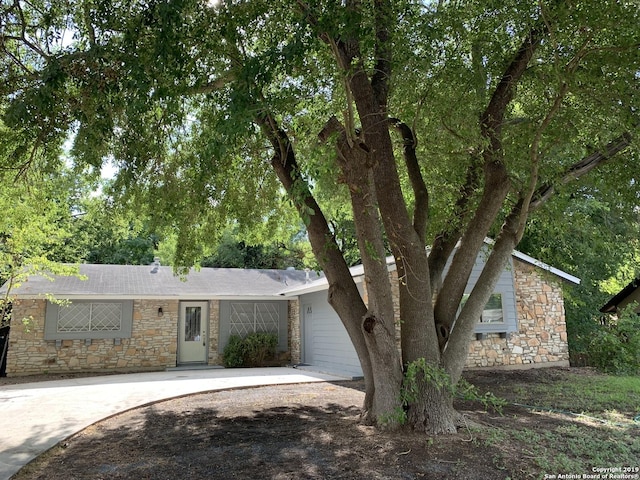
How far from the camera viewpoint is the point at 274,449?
498 cm

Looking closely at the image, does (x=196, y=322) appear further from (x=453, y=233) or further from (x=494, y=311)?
(x=453, y=233)

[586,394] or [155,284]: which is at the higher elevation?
[155,284]

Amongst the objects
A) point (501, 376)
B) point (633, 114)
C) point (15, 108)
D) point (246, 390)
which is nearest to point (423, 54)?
point (633, 114)

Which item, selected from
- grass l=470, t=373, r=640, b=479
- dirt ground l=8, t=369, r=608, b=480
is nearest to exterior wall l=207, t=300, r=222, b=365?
dirt ground l=8, t=369, r=608, b=480

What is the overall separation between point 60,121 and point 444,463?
5.73 meters

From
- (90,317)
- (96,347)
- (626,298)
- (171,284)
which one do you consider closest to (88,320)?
(90,317)

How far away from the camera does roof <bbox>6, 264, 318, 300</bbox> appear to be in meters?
12.8

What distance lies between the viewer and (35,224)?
10.2 m

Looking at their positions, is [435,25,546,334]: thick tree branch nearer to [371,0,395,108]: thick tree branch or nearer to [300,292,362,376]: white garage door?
[371,0,395,108]: thick tree branch

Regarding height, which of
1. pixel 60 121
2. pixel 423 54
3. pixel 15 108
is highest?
pixel 423 54

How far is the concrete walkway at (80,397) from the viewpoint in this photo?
5402 mm

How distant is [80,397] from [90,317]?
17.4ft

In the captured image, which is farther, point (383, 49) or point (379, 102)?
point (379, 102)

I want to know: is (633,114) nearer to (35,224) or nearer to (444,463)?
(444,463)
